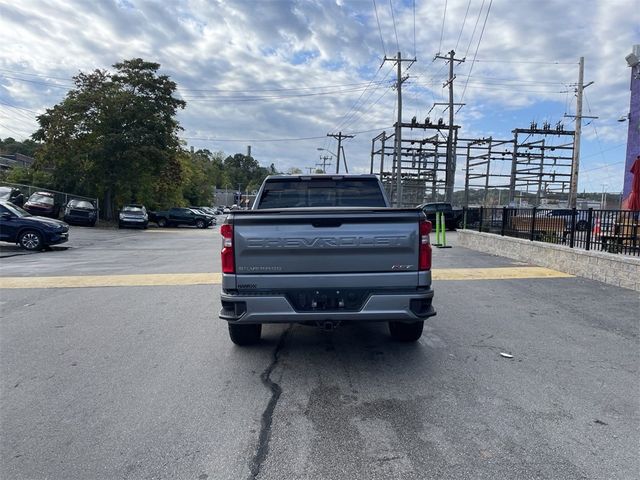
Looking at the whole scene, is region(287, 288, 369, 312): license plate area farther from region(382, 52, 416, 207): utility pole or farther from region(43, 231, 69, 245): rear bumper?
region(382, 52, 416, 207): utility pole

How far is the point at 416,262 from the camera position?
443cm

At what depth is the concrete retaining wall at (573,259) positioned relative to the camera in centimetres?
891

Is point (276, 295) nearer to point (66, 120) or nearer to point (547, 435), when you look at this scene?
point (547, 435)

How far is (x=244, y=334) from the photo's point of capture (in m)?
5.23

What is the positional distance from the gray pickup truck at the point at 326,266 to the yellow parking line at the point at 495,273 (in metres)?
6.05

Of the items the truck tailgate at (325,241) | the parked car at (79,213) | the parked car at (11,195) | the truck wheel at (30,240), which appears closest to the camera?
the truck tailgate at (325,241)

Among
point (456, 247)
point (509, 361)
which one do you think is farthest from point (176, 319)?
point (456, 247)

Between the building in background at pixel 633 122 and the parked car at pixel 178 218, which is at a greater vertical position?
the building in background at pixel 633 122

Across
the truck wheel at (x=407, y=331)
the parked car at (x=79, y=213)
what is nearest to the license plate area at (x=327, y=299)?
the truck wheel at (x=407, y=331)

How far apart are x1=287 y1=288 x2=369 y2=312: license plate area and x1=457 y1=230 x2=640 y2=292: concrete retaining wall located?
6.89 m

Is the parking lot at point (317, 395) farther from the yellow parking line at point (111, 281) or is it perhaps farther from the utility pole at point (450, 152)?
the utility pole at point (450, 152)

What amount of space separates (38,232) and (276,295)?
13.7 m

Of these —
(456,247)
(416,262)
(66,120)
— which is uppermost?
(66,120)

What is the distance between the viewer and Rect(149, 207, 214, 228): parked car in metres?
35.8
